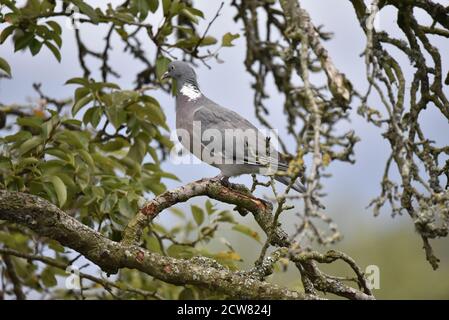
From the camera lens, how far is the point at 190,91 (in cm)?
577

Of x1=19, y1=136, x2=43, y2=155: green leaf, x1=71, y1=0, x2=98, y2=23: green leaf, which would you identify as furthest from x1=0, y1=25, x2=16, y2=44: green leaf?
x1=19, y1=136, x2=43, y2=155: green leaf

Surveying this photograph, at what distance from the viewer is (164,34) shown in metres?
5.37

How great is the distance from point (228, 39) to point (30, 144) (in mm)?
1617

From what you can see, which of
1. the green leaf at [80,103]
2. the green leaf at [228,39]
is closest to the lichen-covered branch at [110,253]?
the green leaf at [80,103]

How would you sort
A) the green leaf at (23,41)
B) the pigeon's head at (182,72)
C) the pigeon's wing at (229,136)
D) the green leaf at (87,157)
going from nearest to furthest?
the green leaf at (87,157) < the pigeon's wing at (229,136) < the green leaf at (23,41) < the pigeon's head at (182,72)

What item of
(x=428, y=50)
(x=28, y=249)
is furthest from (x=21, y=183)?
(x=428, y=50)

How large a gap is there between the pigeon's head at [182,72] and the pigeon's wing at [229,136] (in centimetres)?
45

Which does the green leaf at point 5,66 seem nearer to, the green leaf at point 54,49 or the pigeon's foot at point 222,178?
the green leaf at point 54,49

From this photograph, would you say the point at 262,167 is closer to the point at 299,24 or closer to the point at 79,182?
the point at 79,182

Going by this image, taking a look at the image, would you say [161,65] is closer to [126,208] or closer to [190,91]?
[190,91]

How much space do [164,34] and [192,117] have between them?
617 millimetres

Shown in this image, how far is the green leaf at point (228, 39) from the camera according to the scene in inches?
212

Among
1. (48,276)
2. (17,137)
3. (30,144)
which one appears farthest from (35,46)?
(48,276)

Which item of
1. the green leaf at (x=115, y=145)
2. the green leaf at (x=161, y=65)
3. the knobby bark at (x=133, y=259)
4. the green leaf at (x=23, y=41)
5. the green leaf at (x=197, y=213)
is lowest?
the knobby bark at (x=133, y=259)
